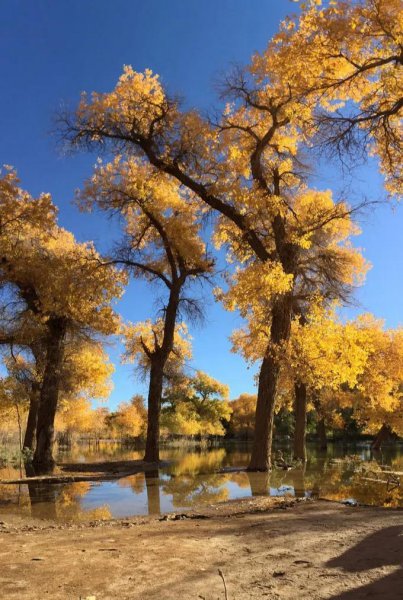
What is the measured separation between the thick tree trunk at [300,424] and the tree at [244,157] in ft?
21.9

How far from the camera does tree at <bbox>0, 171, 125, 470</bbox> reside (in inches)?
552

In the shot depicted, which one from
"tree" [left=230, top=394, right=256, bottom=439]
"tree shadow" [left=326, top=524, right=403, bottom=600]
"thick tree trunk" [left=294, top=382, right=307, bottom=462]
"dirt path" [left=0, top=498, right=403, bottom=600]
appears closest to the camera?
"tree shadow" [left=326, top=524, right=403, bottom=600]

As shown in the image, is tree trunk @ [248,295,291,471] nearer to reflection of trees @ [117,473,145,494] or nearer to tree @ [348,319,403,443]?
reflection of trees @ [117,473,145,494]

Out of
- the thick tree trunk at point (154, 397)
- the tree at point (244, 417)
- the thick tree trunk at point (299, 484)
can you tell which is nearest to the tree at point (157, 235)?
the thick tree trunk at point (154, 397)

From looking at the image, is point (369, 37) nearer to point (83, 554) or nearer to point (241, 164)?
point (241, 164)

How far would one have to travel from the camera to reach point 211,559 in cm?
391

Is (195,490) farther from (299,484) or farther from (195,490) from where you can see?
(299,484)

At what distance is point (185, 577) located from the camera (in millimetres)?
3439

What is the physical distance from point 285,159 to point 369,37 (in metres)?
5.44

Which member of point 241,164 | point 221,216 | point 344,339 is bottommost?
point 344,339

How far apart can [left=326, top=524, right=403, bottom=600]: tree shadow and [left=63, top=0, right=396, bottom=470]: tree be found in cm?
704

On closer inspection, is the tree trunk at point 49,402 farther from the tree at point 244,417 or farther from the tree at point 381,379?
the tree at point 244,417

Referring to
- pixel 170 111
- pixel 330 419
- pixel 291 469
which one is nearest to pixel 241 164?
pixel 170 111

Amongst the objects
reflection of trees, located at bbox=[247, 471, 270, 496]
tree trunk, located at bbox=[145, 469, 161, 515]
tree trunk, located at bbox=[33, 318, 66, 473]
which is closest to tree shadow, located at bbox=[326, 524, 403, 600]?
tree trunk, located at bbox=[145, 469, 161, 515]
